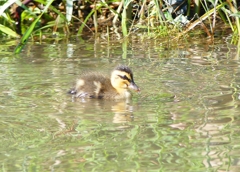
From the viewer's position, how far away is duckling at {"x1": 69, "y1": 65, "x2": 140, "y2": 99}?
18.6ft

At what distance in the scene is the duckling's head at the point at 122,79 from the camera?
18.7ft

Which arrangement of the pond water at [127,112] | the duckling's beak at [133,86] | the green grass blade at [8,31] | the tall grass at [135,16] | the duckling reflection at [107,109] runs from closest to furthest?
1. the pond water at [127,112]
2. the duckling reflection at [107,109]
3. the duckling's beak at [133,86]
4. the tall grass at [135,16]
5. the green grass blade at [8,31]

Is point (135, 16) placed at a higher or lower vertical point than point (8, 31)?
higher

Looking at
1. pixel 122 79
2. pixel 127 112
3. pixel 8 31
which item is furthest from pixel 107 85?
pixel 8 31

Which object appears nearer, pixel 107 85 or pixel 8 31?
pixel 107 85

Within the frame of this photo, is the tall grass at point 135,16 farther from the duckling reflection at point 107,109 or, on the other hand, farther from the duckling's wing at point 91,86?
the duckling reflection at point 107,109

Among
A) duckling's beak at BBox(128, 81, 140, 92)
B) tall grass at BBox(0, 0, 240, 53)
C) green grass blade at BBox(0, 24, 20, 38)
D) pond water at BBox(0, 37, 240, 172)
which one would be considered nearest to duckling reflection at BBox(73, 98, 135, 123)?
pond water at BBox(0, 37, 240, 172)

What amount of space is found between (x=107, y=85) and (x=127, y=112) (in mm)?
824

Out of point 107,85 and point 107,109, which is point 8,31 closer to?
point 107,85

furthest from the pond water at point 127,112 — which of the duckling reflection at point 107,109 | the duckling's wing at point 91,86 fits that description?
the duckling's wing at point 91,86

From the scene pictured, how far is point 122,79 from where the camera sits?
5.77m

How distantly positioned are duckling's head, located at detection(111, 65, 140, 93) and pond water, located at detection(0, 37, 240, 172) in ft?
0.32

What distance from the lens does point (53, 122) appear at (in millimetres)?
4707

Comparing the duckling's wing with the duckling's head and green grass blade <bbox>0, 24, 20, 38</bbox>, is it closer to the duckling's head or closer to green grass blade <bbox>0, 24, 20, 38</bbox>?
the duckling's head
